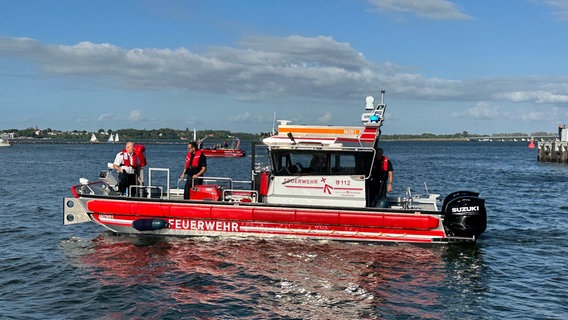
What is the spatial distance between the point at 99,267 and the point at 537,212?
56.5ft

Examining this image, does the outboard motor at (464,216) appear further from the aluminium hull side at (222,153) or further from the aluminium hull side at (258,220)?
the aluminium hull side at (222,153)

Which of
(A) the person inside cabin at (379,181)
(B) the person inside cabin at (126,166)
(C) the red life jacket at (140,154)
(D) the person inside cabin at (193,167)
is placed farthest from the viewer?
(C) the red life jacket at (140,154)

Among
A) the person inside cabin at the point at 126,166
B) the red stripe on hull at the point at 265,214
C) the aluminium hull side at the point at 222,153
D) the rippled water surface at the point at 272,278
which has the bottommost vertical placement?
the rippled water surface at the point at 272,278

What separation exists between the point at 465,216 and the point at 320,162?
388cm

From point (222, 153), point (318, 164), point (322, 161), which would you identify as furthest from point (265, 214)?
point (222, 153)

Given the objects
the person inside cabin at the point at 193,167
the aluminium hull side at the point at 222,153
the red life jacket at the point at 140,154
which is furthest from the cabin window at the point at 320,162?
the aluminium hull side at the point at 222,153

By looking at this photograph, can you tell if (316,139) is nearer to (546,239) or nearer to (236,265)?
(236,265)

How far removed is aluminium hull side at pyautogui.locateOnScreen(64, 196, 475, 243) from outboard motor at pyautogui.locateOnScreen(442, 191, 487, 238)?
0.76ft

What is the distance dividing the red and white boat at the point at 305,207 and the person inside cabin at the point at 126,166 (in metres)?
0.81

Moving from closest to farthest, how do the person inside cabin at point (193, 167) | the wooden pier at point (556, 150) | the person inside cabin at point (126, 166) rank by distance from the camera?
1. the person inside cabin at point (193, 167)
2. the person inside cabin at point (126, 166)
3. the wooden pier at point (556, 150)

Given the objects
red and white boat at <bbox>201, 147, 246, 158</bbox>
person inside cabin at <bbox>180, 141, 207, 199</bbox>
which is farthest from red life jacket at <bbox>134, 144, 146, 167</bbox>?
red and white boat at <bbox>201, 147, 246, 158</bbox>

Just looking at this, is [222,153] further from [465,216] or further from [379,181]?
[465,216]

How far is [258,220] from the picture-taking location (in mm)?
14234

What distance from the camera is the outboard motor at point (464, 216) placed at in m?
13.7
